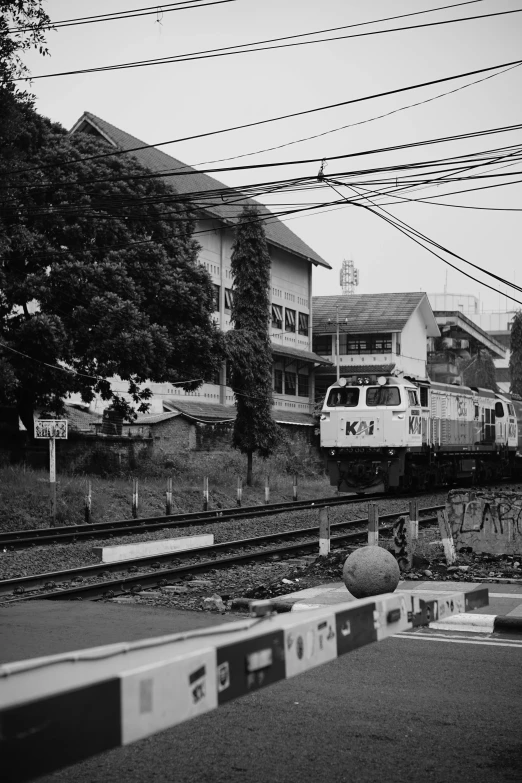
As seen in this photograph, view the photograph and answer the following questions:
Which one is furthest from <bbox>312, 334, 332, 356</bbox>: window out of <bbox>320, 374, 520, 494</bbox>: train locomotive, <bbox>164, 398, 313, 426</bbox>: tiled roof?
<bbox>320, 374, 520, 494</bbox>: train locomotive

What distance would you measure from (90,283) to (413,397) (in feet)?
33.5

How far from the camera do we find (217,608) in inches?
442

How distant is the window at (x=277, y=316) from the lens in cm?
4897

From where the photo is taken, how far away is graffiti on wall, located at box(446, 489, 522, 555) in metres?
14.9

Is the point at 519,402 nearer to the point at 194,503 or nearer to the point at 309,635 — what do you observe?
the point at 194,503

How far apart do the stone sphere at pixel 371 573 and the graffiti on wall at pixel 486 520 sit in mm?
4788

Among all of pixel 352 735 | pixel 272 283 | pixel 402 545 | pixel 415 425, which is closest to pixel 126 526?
pixel 402 545

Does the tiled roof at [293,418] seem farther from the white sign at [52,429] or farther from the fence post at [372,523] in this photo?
the fence post at [372,523]

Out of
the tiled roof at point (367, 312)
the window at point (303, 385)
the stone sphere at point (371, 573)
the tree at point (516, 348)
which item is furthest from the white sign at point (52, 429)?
the tree at point (516, 348)

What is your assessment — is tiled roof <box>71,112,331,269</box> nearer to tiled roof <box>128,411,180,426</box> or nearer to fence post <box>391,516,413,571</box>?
tiled roof <box>128,411,180,426</box>

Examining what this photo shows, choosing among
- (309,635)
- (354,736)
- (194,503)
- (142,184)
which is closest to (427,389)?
(194,503)

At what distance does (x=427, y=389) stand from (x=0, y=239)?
1383 centimetres

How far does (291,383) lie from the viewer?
169 feet

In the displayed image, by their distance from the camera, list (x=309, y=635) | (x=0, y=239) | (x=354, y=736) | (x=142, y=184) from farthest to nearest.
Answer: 1. (x=142, y=184)
2. (x=0, y=239)
3. (x=354, y=736)
4. (x=309, y=635)
